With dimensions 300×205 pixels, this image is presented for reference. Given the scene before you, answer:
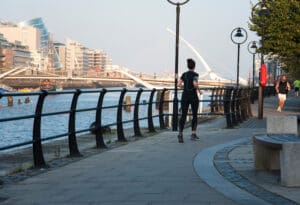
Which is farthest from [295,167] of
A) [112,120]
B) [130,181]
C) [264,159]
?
[112,120]

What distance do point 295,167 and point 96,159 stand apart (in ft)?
13.7

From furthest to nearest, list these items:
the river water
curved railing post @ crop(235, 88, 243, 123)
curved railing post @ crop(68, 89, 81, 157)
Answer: curved railing post @ crop(235, 88, 243, 123)
curved railing post @ crop(68, 89, 81, 157)
the river water

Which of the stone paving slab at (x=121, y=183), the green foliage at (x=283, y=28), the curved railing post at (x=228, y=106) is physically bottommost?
the stone paving slab at (x=121, y=183)

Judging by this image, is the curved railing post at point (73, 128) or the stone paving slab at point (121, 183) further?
the curved railing post at point (73, 128)

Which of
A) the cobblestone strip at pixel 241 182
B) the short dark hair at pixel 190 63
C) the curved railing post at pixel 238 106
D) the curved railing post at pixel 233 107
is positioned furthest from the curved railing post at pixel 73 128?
the curved railing post at pixel 238 106

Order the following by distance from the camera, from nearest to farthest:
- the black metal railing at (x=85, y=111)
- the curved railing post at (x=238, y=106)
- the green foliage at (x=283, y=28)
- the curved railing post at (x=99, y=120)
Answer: the black metal railing at (x=85, y=111) → the curved railing post at (x=99, y=120) → the curved railing post at (x=238, y=106) → the green foliage at (x=283, y=28)

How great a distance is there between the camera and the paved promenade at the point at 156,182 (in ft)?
23.7

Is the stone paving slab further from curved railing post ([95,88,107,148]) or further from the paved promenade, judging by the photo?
curved railing post ([95,88,107,148])

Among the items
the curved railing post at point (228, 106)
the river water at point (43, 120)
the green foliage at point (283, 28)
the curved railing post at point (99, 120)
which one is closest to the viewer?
the river water at point (43, 120)

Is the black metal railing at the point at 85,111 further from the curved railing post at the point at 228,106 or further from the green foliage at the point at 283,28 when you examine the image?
the green foliage at the point at 283,28

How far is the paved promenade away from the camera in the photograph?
7.23 meters

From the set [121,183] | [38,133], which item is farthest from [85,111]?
[121,183]

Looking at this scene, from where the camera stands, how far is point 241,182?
8422 millimetres

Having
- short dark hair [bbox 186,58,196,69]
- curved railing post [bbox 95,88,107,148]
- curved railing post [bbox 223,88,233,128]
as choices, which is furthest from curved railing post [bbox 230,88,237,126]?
curved railing post [bbox 95,88,107,148]
